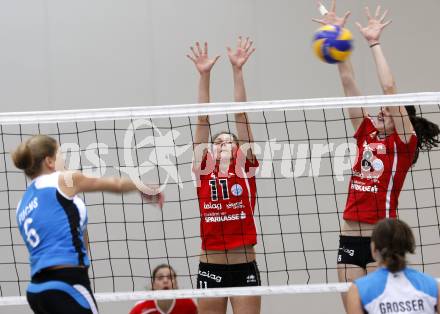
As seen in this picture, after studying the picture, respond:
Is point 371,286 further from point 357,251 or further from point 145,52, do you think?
point 145,52

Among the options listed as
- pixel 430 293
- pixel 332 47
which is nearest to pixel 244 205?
pixel 332 47

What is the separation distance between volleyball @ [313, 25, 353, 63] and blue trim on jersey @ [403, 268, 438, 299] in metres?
2.10

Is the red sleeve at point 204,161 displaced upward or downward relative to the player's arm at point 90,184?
upward

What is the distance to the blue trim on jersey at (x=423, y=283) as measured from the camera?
4.25m

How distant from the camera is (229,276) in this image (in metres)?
6.26

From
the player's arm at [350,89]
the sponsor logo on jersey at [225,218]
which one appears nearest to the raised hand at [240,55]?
the player's arm at [350,89]

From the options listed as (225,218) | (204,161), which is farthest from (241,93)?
(225,218)

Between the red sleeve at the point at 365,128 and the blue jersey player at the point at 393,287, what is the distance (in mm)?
1851

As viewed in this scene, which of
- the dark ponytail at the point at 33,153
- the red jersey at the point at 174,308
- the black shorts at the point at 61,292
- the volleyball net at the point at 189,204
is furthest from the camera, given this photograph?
the volleyball net at the point at 189,204

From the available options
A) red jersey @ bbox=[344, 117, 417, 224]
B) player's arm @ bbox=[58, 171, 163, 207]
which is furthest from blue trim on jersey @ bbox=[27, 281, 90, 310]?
red jersey @ bbox=[344, 117, 417, 224]

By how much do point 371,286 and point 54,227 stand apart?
5.43 feet

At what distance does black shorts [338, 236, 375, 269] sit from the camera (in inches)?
234

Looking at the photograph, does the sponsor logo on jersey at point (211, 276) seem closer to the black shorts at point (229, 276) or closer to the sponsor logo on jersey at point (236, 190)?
the black shorts at point (229, 276)

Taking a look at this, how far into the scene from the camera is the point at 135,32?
862 cm
